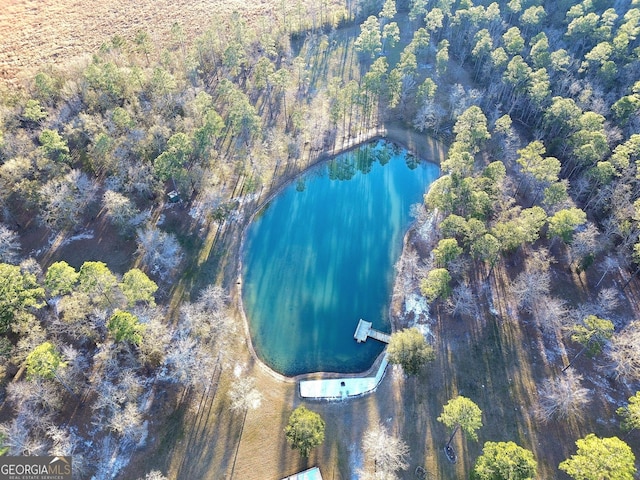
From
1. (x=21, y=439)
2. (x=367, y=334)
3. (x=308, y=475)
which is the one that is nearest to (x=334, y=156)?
(x=367, y=334)

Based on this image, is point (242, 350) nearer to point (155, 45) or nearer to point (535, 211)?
point (535, 211)

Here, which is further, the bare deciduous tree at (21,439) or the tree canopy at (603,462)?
the bare deciduous tree at (21,439)

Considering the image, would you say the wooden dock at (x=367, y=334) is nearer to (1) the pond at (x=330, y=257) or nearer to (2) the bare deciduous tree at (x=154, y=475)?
(1) the pond at (x=330, y=257)

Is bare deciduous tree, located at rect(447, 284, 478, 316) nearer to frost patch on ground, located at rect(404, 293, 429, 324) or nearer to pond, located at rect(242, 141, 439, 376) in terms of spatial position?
frost patch on ground, located at rect(404, 293, 429, 324)

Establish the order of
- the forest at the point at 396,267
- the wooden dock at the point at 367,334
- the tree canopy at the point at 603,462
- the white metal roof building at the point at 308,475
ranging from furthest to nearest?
1. the wooden dock at the point at 367,334
2. the forest at the point at 396,267
3. the white metal roof building at the point at 308,475
4. the tree canopy at the point at 603,462

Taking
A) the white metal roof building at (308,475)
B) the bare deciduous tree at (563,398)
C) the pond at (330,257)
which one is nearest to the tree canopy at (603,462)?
the bare deciduous tree at (563,398)

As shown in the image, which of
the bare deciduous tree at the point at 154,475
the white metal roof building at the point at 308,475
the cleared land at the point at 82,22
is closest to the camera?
the bare deciduous tree at the point at 154,475

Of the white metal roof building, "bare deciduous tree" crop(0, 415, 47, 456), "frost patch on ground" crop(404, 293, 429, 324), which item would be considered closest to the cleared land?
"bare deciduous tree" crop(0, 415, 47, 456)

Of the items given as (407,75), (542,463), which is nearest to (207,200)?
(407,75)
